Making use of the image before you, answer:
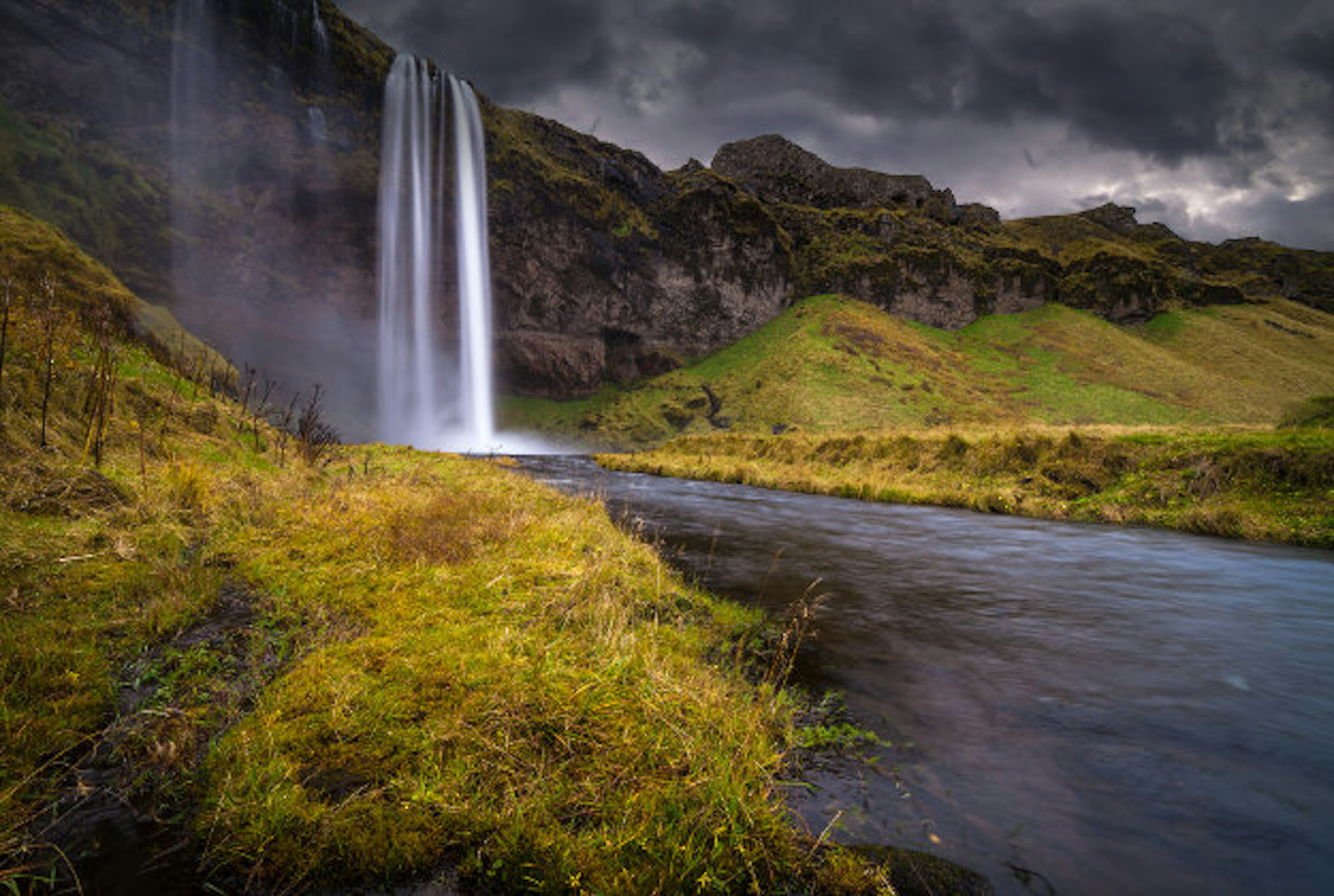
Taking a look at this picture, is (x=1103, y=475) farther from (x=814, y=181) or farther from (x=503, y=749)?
(x=814, y=181)

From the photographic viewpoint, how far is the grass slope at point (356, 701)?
7.70 feet

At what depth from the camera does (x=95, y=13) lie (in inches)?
2041

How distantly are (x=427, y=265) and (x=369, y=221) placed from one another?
790cm

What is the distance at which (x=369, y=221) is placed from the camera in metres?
67.9

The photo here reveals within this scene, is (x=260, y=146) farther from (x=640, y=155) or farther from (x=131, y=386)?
(x=131, y=386)

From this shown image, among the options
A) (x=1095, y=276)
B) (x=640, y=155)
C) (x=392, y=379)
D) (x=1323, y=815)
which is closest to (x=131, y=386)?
(x=1323, y=815)

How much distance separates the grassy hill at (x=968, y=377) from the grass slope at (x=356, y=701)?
50438mm

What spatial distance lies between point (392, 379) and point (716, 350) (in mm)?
47190

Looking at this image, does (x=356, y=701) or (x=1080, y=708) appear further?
(x=1080, y=708)

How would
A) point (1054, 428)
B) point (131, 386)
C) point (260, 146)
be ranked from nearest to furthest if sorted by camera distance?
point (131, 386) → point (1054, 428) → point (260, 146)

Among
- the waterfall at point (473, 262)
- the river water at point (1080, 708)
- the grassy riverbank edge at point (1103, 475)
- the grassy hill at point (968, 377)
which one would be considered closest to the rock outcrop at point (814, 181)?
the grassy hill at point (968, 377)

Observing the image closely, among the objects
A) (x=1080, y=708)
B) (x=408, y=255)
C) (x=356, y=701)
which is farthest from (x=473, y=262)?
(x=1080, y=708)

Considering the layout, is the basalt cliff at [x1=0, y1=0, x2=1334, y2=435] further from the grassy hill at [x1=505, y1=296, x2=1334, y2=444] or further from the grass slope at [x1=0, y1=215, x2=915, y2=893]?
the grass slope at [x1=0, y1=215, x2=915, y2=893]

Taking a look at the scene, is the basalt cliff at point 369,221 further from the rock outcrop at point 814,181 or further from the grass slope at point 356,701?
the grass slope at point 356,701
